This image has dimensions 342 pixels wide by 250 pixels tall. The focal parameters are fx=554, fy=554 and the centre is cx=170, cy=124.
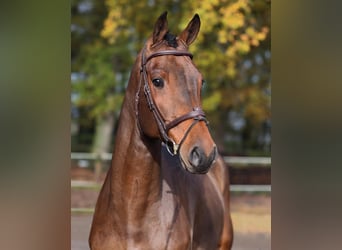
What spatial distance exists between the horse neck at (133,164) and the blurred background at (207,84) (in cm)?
351

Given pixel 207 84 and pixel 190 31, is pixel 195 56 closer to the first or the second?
pixel 207 84

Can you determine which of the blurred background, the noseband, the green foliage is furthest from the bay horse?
the green foliage

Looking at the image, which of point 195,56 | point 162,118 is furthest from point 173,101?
point 195,56

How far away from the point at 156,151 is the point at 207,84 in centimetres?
799

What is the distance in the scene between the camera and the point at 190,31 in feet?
8.67

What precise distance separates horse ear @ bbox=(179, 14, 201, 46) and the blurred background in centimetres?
381

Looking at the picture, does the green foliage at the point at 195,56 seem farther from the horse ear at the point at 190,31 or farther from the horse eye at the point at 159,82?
the horse eye at the point at 159,82

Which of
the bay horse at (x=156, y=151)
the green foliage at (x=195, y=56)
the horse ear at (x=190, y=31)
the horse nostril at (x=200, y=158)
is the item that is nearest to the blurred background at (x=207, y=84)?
the green foliage at (x=195, y=56)

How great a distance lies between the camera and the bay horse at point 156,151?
227cm

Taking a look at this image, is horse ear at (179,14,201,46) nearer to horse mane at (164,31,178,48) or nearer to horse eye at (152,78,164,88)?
horse mane at (164,31,178,48)

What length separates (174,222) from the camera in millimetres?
2656
